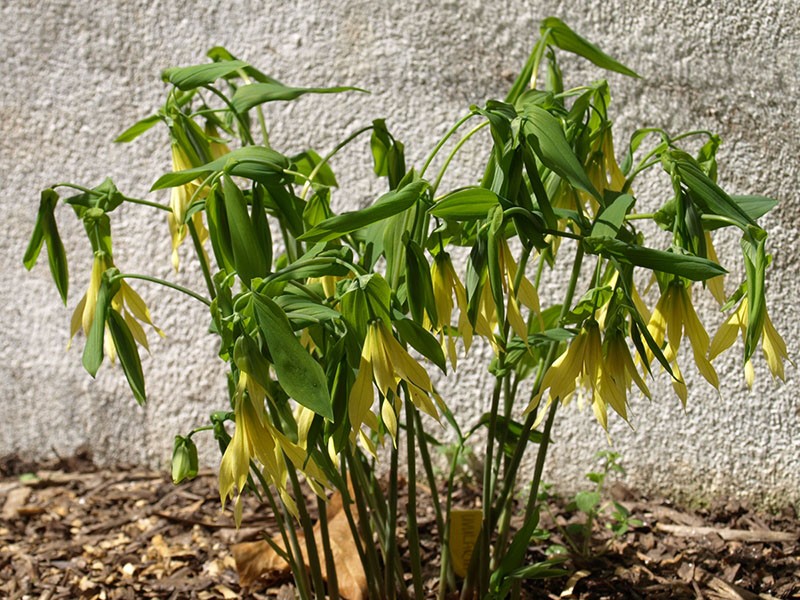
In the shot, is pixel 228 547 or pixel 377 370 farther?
pixel 228 547

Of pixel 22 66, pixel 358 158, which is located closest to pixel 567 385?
pixel 358 158

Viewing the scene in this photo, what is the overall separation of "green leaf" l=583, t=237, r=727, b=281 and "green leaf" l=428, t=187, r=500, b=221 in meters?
0.09

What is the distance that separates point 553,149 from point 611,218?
0.09 m

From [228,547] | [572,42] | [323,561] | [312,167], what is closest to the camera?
[572,42]

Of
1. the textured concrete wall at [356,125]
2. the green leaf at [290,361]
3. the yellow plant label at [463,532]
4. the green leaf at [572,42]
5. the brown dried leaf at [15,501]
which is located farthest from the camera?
the brown dried leaf at [15,501]

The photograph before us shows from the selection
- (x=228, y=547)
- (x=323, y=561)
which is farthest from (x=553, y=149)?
(x=228, y=547)

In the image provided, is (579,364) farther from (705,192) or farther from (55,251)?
(55,251)

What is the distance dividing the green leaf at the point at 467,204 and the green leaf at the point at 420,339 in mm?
99

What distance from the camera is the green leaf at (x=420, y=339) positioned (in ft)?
2.53

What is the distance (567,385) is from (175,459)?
1.35 ft

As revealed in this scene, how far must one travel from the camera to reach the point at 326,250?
0.90 m

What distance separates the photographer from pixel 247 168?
2.85 feet

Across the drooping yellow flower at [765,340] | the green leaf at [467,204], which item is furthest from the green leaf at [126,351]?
the drooping yellow flower at [765,340]

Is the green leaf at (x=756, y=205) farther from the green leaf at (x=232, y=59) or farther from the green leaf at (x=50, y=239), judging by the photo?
the green leaf at (x=50, y=239)
